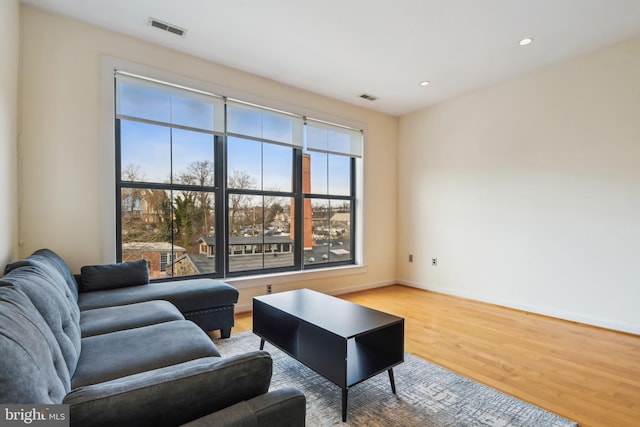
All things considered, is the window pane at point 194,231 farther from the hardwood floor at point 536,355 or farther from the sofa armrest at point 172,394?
the sofa armrest at point 172,394

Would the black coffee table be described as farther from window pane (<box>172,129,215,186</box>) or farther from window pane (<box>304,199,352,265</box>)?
window pane (<box>304,199,352,265</box>)

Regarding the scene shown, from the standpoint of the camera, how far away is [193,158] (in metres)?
3.53

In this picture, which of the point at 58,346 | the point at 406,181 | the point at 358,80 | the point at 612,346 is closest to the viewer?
the point at 58,346

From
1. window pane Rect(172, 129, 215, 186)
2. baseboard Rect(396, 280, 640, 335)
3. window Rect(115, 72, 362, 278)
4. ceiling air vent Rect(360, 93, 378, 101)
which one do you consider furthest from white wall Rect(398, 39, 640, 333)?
window pane Rect(172, 129, 215, 186)

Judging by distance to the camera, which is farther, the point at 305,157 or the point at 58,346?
the point at 305,157

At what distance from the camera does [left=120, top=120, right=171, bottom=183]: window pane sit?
3158 millimetres

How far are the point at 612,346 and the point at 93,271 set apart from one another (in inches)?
183

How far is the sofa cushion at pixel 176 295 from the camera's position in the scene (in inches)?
92.8

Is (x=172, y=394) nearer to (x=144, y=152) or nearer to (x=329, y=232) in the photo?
(x=144, y=152)

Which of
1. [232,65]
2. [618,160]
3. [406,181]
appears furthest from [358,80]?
[618,160]

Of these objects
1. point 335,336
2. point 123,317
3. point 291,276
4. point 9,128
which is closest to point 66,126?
point 9,128

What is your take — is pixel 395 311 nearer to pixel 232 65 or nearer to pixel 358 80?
pixel 358 80

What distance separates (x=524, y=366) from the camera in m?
2.45

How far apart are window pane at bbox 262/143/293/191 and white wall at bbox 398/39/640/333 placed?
2247 millimetres
